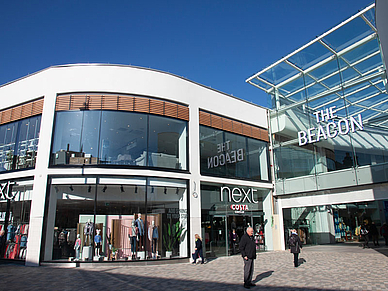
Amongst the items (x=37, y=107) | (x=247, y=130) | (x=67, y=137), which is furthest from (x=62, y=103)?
(x=247, y=130)

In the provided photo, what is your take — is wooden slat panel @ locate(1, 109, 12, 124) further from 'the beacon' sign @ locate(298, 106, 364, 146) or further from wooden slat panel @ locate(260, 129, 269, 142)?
'the beacon' sign @ locate(298, 106, 364, 146)

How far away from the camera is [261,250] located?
18.8 m

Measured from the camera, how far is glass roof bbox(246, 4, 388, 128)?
1628 cm

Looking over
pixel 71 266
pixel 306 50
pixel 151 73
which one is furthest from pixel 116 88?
pixel 306 50

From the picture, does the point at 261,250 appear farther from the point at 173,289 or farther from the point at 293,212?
the point at 173,289

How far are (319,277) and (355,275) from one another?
1157 millimetres

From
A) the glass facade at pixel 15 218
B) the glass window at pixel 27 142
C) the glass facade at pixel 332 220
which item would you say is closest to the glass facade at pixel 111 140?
the glass window at pixel 27 142

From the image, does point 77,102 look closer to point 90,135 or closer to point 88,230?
point 90,135

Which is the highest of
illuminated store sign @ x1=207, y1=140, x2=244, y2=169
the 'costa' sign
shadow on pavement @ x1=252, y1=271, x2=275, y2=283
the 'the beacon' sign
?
the 'the beacon' sign

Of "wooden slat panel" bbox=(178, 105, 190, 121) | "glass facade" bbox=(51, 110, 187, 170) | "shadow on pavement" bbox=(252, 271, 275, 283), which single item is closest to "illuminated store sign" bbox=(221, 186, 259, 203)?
"glass facade" bbox=(51, 110, 187, 170)

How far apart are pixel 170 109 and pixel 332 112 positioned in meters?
9.07

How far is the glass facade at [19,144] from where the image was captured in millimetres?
14992

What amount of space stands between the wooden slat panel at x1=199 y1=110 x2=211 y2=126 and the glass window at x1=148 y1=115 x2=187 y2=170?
110 centimetres

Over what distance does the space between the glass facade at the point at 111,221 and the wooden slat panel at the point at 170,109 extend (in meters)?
3.45
